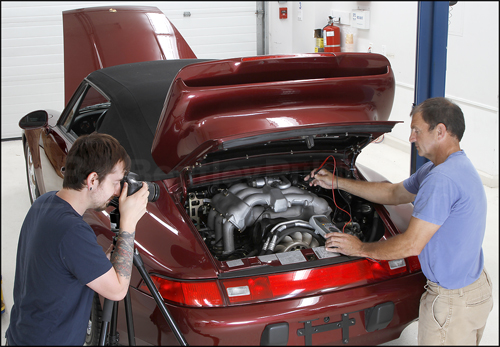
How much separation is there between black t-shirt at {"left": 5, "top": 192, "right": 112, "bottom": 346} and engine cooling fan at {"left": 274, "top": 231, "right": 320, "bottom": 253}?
0.99 metres

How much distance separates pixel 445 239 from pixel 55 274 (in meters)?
1.64

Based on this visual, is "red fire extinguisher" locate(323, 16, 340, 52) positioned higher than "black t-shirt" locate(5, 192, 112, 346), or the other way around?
"red fire extinguisher" locate(323, 16, 340, 52)

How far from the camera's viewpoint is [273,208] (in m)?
2.63

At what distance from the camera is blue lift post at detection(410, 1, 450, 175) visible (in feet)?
10.1

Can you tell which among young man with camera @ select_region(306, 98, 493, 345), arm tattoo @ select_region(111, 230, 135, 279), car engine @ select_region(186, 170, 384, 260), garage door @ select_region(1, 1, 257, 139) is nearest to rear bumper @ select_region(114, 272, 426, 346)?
young man with camera @ select_region(306, 98, 493, 345)

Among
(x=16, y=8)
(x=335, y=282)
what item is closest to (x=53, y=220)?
(x=335, y=282)

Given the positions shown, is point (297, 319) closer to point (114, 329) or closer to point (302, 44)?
point (114, 329)

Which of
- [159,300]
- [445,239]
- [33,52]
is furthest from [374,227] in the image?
[33,52]

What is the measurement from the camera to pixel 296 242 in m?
2.46

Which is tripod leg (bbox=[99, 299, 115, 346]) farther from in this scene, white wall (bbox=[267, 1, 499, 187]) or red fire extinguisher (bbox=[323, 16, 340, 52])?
red fire extinguisher (bbox=[323, 16, 340, 52])

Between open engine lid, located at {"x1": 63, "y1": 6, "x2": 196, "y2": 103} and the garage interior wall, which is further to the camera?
the garage interior wall

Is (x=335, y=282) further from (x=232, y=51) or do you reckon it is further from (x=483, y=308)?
(x=232, y=51)

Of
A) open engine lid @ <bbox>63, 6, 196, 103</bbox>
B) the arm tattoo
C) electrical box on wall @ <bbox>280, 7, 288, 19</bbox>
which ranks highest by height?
electrical box on wall @ <bbox>280, 7, 288, 19</bbox>

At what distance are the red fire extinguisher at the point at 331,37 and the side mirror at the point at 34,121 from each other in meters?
4.32
